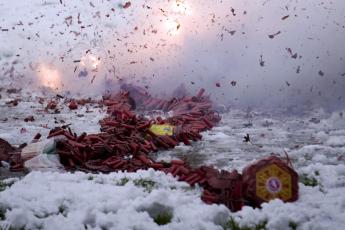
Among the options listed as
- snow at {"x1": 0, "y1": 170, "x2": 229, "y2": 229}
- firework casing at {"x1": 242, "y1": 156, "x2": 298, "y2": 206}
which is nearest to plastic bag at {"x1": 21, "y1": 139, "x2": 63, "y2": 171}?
snow at {"x1": 0, "y1": 170, "x2": 229, "y2": 229}

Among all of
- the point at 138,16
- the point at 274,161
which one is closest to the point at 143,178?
the point at 274,161

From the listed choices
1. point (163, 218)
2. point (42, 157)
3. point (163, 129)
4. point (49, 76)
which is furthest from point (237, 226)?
point (49, 76)

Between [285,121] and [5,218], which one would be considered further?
[285,121]

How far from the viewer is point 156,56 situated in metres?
14.8

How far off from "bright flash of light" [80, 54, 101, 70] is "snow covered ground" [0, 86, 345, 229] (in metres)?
6.45

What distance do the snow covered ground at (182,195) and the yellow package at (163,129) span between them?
605 mm

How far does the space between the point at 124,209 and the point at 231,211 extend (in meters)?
1.21

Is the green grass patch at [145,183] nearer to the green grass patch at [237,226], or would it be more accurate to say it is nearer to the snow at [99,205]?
the snow at [99,205]

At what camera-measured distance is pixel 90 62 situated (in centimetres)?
1596

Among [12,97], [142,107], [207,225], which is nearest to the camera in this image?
[207,225]

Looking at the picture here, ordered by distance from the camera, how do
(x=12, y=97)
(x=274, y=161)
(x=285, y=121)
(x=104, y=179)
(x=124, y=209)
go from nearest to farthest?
1. (x=124, y=209)
2. (x=274, y=161)
3. (x=104, y=179)
4. (x=285, y=121)
5. (x=12, y=97)

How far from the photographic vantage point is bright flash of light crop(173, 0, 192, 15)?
1519 cm

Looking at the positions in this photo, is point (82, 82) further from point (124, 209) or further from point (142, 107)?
point (124, 209)

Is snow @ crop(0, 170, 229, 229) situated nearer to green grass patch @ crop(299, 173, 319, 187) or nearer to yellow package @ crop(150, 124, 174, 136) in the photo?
green grass patch @ crop(299, 173, 319, 187)
